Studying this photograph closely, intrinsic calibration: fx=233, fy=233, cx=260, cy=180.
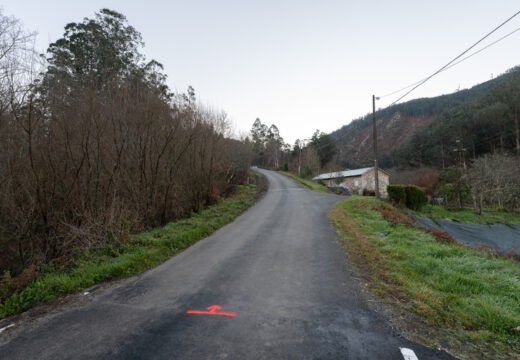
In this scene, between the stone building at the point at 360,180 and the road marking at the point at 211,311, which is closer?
the road marking at the point at 211,311

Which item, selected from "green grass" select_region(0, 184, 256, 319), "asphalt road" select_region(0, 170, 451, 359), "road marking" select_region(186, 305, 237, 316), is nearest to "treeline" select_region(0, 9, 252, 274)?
"green grass" select_region(0, 184, 256, 319)

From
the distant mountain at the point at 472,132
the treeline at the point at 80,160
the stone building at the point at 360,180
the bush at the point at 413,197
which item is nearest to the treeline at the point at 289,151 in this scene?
the stone building at the point at 360,180

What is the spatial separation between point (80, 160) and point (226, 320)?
6.37 meters

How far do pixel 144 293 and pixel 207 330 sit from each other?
6.04 feet

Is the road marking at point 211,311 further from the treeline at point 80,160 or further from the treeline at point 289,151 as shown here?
the treeline at point 289,151

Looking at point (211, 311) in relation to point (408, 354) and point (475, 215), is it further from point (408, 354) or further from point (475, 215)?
point (475, 215)

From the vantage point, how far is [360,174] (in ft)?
104

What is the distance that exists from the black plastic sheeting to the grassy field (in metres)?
6.08

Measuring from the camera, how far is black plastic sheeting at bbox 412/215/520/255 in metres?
10.3

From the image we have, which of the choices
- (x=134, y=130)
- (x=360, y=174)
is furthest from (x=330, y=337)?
(x=360, y=174)

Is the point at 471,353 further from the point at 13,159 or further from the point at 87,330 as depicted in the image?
the point at 13,159

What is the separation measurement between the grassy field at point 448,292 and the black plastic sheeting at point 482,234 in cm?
608

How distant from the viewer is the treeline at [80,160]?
538cm

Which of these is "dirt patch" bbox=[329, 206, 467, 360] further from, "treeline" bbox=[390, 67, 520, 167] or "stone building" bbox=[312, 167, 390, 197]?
"treeline" bbox=[390, 67, 520, 167]
